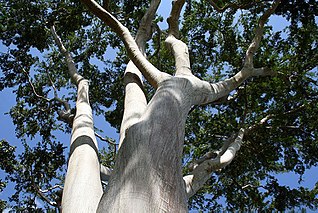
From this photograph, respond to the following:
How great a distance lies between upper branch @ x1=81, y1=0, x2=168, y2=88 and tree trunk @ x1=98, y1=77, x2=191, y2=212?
1.01 meters

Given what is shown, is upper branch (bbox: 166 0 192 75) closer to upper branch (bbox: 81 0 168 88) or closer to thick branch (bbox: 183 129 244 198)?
upper branch (bbox: 81 0 168 88)

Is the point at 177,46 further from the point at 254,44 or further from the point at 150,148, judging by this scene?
the point at 150,148

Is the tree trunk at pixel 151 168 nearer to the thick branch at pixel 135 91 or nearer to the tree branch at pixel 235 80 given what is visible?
the thick branch at pixel 135 91

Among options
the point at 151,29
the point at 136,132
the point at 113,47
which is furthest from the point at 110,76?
the point at 136,132

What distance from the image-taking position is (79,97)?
5.38 meters

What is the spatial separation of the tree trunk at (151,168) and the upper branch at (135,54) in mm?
1011

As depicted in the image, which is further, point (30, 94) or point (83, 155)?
point (30, 94)

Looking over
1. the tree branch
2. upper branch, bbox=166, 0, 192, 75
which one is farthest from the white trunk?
the tree branch

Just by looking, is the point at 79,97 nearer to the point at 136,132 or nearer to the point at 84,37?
the point at 136,132

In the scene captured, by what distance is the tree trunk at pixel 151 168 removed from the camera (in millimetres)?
1946

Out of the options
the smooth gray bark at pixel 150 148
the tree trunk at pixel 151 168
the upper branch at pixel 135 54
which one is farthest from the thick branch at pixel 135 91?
the tree trunk at pixel 151 168

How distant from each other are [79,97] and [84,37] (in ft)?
18.0

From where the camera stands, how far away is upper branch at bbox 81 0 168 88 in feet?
12.6

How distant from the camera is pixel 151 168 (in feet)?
6.93
